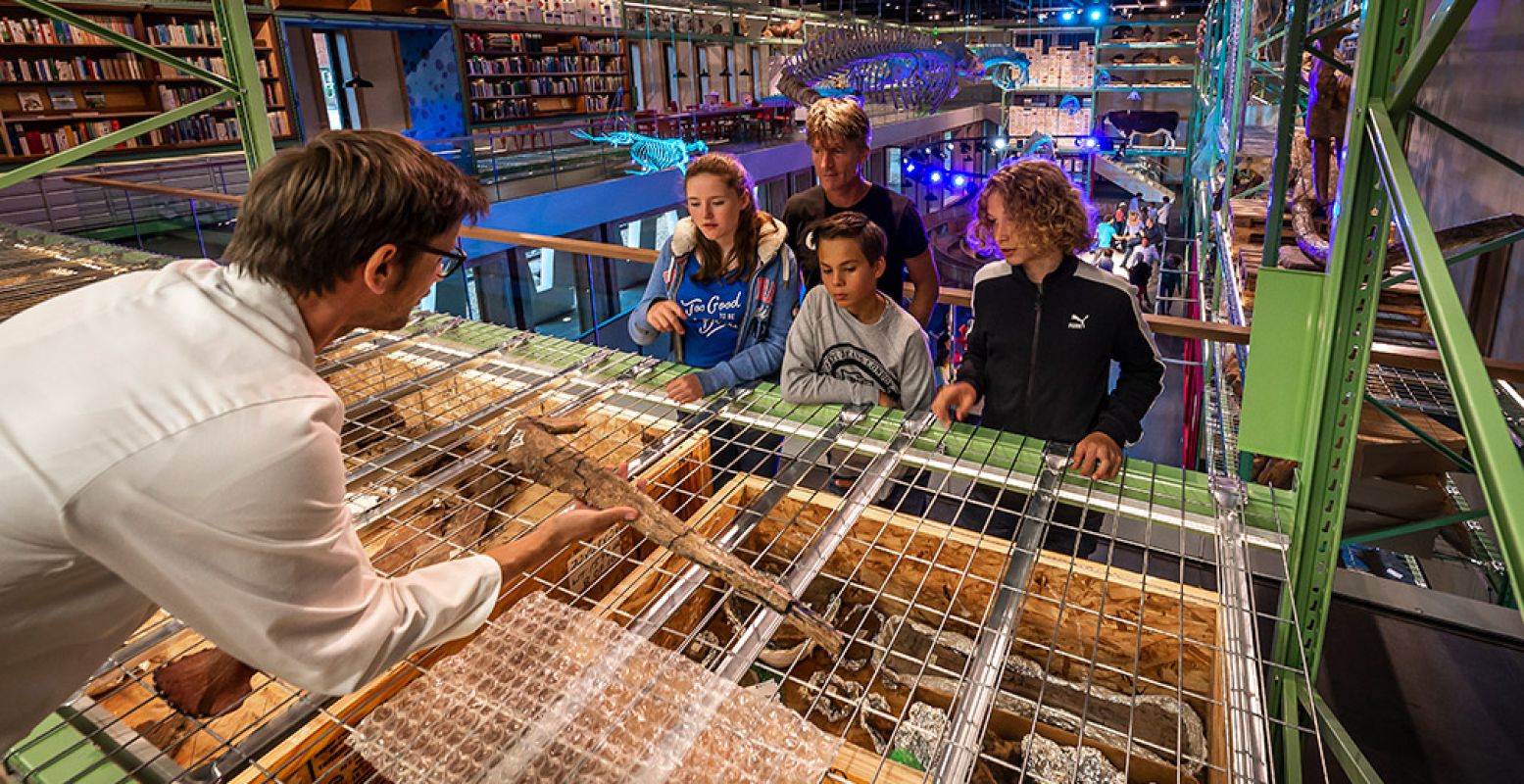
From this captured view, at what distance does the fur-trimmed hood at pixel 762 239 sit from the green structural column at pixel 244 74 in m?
1.26

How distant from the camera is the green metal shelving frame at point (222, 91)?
2.28m

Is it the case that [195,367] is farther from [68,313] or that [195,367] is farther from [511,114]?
[511,114]

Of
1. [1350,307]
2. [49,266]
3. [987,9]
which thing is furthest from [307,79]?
[987,9]

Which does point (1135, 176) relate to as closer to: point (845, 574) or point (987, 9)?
point (987, 9)

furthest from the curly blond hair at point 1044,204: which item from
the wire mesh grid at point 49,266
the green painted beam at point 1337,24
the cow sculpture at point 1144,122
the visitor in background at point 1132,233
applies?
the cow sculpture at point 1144,122

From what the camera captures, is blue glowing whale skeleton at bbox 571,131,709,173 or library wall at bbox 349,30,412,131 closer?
blue glowing whale skeleton at bbox 571,131,709,173

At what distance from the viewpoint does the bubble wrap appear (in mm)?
884

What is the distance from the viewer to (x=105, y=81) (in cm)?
855

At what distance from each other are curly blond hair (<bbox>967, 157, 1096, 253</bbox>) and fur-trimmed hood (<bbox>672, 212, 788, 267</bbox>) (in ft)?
1.94

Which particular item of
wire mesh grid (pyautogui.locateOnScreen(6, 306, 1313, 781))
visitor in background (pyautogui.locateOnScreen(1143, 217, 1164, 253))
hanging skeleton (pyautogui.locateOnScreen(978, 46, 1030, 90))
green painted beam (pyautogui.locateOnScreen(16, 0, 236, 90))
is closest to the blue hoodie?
wire mesh grid (pyautogui.locateOnScreen(6, 306, 1313, 781))

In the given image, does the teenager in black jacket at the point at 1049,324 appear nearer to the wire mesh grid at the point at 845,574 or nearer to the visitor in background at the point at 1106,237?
the wire mesh grid at the point at 845,574

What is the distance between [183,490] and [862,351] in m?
1.48

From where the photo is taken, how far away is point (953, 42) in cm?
1070

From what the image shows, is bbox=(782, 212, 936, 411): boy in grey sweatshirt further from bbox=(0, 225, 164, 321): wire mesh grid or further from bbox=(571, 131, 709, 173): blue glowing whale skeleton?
bbox=(571, 131, 709, 173): blue glowing whale skeleton
